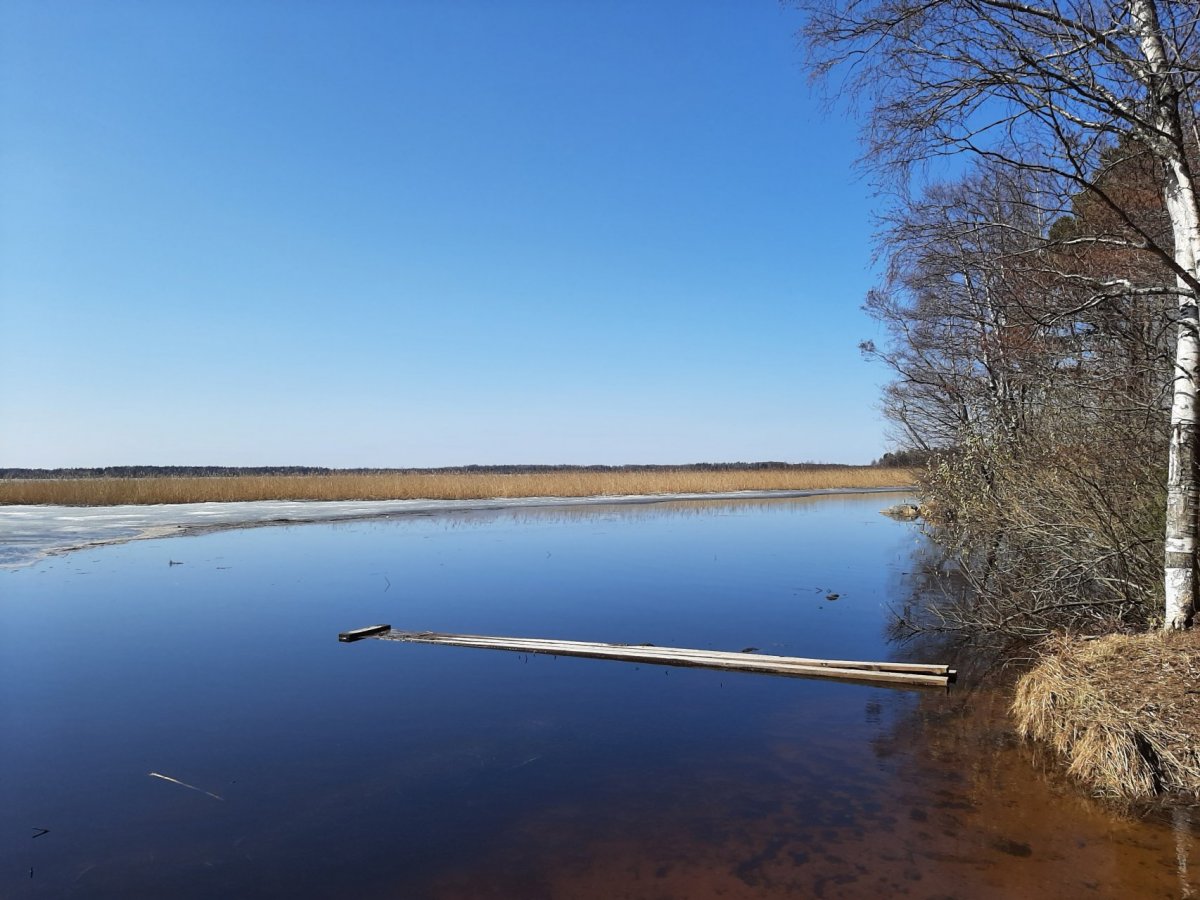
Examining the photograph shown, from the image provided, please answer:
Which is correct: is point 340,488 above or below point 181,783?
above

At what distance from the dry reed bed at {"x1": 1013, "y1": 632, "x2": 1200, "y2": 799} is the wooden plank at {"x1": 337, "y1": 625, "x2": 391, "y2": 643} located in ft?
22.7

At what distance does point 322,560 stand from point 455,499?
18.0 metres

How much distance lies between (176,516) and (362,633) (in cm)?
1842

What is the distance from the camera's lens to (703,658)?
8.10 metres

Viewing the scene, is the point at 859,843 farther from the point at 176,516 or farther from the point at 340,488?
the point at 340,488

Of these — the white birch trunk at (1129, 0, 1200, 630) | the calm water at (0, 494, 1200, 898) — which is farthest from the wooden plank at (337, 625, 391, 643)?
the white birch trunk at (1129, 0, 1200, 630)

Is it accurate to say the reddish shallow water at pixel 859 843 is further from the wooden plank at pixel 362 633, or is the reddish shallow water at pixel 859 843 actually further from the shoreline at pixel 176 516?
the shoreline at pixel 176 516

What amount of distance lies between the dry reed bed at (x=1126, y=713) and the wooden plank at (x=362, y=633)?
272 inches

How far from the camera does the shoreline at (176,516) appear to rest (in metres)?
17.9

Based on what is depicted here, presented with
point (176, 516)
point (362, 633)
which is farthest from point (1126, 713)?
point (176, 516)

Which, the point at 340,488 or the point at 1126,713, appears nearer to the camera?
the point at 1126,713

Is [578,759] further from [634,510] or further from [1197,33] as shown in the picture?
[634,510]

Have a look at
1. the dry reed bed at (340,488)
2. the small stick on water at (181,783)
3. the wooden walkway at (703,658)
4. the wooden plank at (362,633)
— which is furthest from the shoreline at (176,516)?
→ the small stick on water at (181,783)

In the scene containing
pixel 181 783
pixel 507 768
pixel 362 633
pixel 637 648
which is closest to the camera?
pixel 181 783
